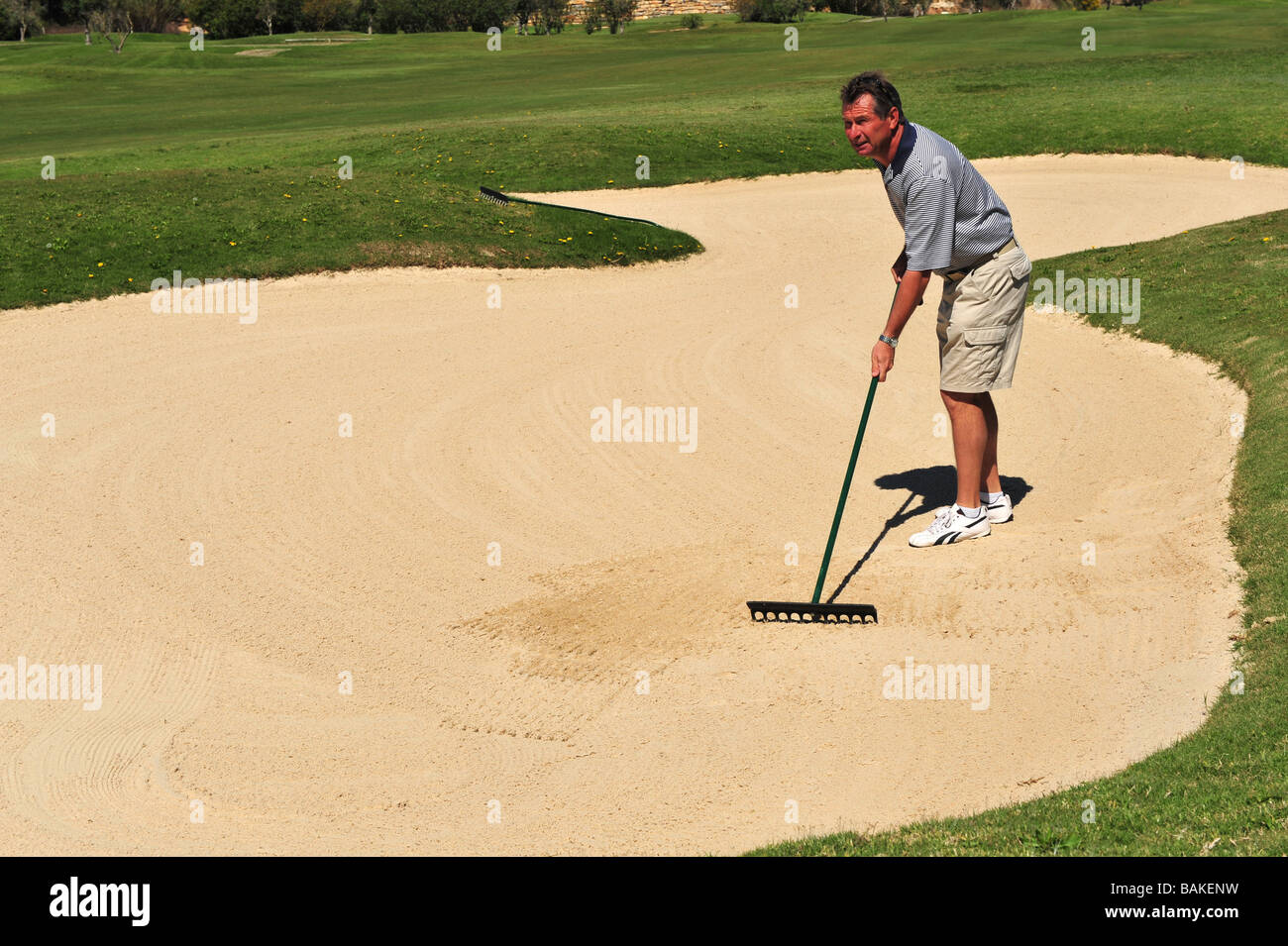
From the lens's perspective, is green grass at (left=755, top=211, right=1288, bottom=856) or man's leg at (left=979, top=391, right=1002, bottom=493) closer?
green grass at (left=755, top=211, right=1288, bottom=856)

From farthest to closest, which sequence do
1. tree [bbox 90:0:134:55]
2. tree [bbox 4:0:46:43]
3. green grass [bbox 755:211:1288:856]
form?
tree [bbox 90:0:134:55] → tree [bbox 4:0:46:43] → green grass [bbox 755:211:1288:856]

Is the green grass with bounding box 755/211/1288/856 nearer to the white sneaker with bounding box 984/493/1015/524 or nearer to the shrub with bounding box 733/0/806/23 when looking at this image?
the white sneaker with bounding box 984/493/1015/524

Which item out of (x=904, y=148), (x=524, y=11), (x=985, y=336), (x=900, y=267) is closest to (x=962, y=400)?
(x=985, y=336)

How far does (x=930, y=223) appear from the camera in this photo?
8141 millimetres

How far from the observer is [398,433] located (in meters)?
11.9

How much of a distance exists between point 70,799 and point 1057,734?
4.96 meters

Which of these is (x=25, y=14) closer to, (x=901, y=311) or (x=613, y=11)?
(x=613, y=11)

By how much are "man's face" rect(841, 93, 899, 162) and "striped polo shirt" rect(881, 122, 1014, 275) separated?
12cm

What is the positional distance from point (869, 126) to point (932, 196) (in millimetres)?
598

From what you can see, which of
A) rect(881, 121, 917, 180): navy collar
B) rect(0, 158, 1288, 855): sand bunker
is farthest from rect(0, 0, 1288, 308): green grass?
rect(881, 121, 917, 180): navy collar

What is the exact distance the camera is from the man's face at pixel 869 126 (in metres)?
8.00

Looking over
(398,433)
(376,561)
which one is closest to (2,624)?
(376,561)

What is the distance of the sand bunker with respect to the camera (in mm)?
6344

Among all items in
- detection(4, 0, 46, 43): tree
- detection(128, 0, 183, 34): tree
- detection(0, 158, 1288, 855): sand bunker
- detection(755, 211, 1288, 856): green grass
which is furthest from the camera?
detection(128, 0, 183, 34): tree
